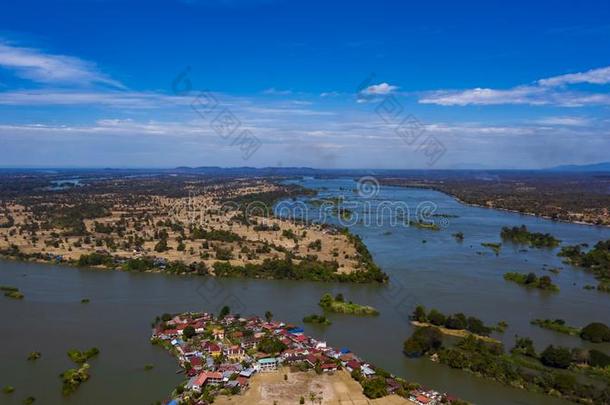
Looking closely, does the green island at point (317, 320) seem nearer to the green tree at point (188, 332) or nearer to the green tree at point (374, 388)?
the green tree at point (188, 332)

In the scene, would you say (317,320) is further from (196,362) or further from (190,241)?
(190,241)

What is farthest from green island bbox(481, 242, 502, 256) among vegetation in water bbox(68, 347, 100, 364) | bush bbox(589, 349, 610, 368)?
vegetation in water bbox(68, 347, 100, 364)

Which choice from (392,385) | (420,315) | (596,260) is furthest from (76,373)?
(596,260)

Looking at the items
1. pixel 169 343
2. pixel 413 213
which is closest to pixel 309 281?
pixel 169 343

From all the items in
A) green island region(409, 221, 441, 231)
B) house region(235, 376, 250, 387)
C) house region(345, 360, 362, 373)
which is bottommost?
house region(235, 376, 250, 387)

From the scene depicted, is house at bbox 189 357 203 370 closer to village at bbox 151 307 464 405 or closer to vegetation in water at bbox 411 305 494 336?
village at bbox 151 307 464 405

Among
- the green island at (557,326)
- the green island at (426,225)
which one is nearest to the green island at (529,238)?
the green island at (426,225)
